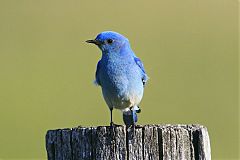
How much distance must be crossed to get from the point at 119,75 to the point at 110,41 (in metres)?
0.43

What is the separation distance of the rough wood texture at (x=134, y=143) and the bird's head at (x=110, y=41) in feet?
8.28

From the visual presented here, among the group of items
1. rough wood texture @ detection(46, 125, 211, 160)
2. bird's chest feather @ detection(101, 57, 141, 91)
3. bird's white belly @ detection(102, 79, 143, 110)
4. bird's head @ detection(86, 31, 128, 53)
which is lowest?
rough wood texture @ detection(46, 125, 211, 160)

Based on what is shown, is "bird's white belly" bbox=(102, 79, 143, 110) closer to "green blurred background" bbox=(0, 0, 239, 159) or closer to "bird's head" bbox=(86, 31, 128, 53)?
"bird's head" bbox=(86, 31, 128, 53)

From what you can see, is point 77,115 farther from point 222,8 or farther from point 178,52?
point 222,8

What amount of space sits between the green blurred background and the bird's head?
4320 millimetres

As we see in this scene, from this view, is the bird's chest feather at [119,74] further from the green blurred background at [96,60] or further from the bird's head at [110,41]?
the green blurred background at [96,60]

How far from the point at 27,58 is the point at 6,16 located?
11.9 ft

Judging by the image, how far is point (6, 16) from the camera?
22.2 metres

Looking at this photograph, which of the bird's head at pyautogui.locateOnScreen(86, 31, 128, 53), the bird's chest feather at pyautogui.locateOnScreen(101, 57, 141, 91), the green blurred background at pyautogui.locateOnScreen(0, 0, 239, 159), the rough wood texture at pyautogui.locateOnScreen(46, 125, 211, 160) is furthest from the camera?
the green blurred background at pyautogui.locateOnScreen(0, 0, 239, 159)

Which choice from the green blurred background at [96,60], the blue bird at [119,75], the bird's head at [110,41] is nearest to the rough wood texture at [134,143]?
the blue bird at [119,75]

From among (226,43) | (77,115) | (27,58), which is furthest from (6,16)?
(77,115)

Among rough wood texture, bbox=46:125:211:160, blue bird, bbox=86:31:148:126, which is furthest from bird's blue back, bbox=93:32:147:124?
rough wood texture, bbox=46:125:211:160

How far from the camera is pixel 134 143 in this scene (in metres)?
5.68

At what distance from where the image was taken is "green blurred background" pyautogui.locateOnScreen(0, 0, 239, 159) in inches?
554
